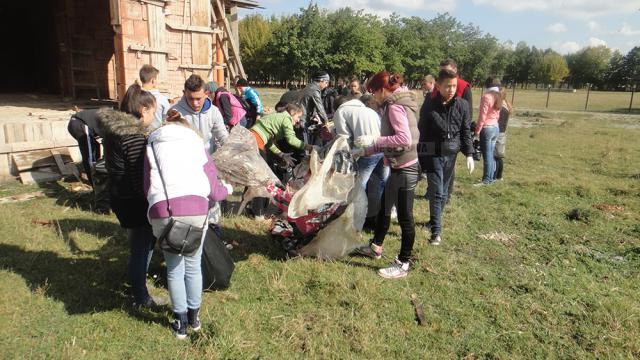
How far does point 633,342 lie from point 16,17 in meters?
19.1

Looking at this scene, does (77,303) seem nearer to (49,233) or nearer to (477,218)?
(49,233)

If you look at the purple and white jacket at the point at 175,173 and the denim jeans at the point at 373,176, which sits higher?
the purple and white jacket at the point at 175,173

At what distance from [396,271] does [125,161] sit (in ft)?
8.42

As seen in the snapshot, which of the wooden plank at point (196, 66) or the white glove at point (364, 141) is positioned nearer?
the white glove at point (364, 141)

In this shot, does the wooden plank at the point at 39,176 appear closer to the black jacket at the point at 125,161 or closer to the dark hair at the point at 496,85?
the black jacket at the point at 125,161

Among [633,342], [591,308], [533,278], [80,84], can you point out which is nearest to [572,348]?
[633,342]

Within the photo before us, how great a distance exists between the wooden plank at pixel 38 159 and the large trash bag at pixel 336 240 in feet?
17.1

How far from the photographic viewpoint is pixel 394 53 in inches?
2137

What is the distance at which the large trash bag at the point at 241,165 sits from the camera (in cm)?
412

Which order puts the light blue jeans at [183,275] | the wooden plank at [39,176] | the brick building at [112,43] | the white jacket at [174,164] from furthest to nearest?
the brick building at [112,43] < the wooden plank at [39,176] < the light blue jeans at [183,275] < the white jacket at [174,164]

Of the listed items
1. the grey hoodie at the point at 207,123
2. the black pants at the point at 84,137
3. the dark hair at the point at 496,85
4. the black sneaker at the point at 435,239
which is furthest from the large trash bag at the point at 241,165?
the dark hair at the point at 496,85

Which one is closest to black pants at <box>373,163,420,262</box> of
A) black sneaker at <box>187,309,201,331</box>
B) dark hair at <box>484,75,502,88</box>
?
black sneaker at <box>187,309,201,331</box>

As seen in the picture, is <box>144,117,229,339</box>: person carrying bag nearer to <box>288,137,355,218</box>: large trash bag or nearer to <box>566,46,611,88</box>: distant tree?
<box>288,137,355,218</box>: large trash bag

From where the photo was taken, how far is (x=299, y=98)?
7461 mm
